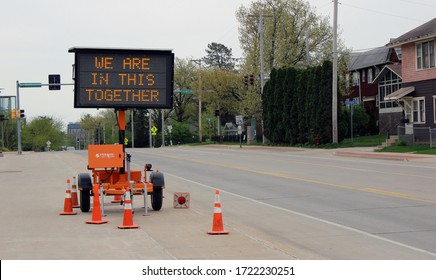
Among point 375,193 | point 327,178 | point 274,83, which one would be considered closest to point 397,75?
point 274,83

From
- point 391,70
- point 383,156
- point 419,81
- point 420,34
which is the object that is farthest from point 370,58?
point 383,156

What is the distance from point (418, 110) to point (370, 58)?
34.5 metres

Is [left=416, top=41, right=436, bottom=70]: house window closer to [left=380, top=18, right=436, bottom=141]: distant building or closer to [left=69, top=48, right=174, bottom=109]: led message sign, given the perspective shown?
[left=380, top=18, right=436, bottom=141]: distant building

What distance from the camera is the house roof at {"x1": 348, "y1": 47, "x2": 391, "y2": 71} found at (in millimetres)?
75875

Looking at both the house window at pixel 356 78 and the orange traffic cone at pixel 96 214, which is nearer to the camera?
the orange traffic cone at pixel 96 214

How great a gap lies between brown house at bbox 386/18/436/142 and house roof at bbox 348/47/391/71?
28.1 m

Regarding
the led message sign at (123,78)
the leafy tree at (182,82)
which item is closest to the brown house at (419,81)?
the led message sign at (123,78)

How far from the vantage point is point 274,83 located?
60.7m

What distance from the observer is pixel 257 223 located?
46.3ft

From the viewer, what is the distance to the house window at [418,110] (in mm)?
46312

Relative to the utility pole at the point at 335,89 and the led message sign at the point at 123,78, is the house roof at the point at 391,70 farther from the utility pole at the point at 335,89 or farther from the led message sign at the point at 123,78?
the led message sign at the point at 123,78

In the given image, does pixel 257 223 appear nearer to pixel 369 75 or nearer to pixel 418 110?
pixel 418 110

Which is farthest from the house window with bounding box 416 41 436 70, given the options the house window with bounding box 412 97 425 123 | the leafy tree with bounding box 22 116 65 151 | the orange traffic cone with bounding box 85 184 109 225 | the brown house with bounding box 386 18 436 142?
the leafy tree with bounding box 22 116 65 151

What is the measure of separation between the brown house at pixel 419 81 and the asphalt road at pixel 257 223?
2135cm
